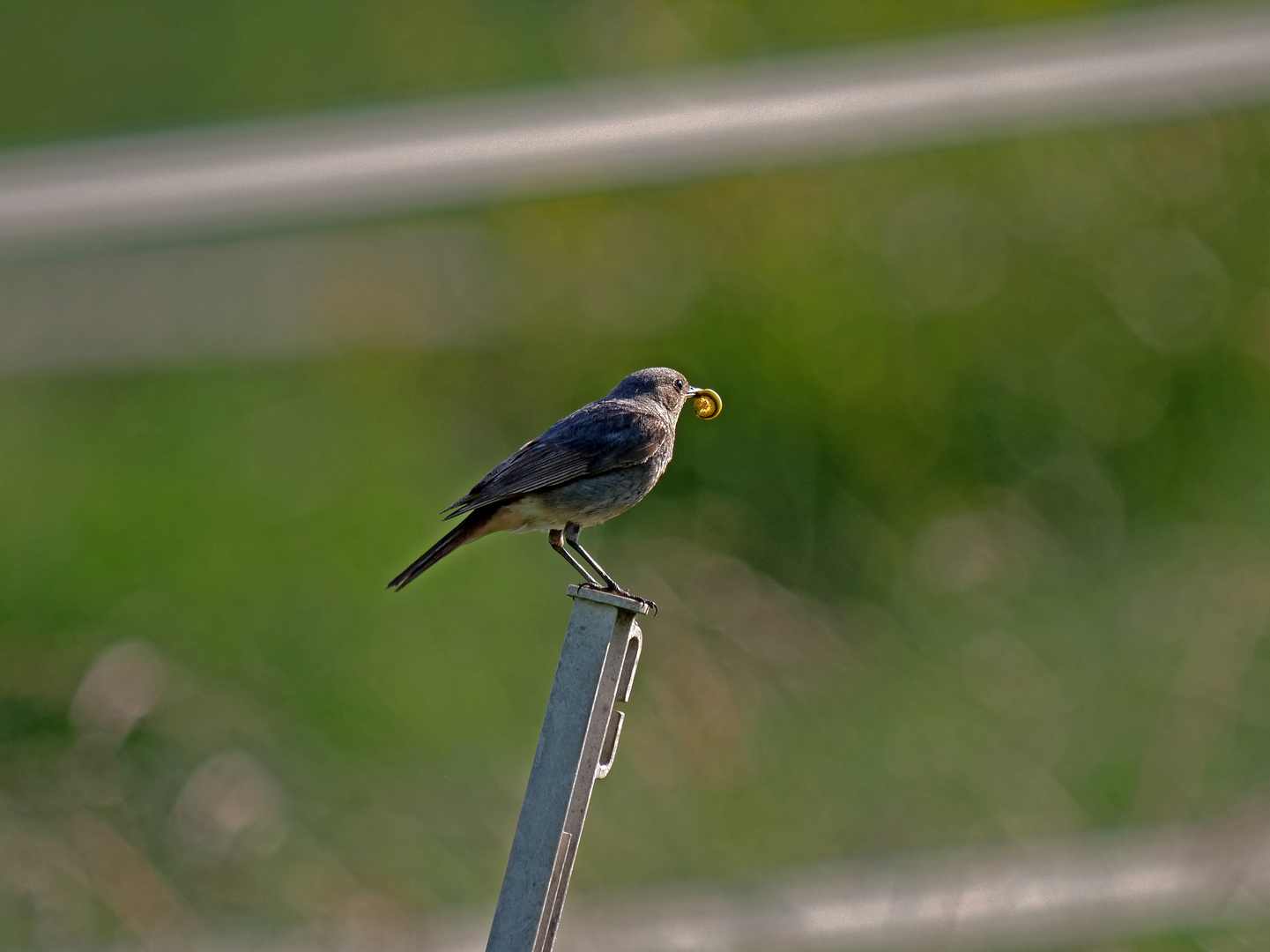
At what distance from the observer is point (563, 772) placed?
2.96 metres

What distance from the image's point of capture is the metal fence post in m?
2.94

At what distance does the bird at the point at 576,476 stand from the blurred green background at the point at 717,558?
277 centimetres

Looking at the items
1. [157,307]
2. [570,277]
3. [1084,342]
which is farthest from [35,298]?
[1084,342]

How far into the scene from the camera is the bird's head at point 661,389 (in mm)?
4945

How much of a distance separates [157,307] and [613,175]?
13.6 feet

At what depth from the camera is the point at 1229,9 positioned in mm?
14562

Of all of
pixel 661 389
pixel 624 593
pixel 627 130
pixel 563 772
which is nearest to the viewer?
pixel 563 772

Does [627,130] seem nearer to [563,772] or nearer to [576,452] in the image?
[576,452]

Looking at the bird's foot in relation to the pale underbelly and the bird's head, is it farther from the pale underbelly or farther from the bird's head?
the bird's head

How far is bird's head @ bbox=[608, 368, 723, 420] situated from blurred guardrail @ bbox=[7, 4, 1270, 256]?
21.9ft

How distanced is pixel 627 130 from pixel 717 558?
15.9 ft

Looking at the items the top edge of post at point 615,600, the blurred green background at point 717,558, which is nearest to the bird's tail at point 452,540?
the top edge of post at point 615,600

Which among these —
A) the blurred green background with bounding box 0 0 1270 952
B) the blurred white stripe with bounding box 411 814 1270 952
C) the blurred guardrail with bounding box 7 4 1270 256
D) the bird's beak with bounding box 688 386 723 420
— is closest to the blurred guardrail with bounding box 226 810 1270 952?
the blurred white stripe with bounding box 411 814 1270 952

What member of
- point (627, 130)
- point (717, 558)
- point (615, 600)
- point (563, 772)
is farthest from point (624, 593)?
point (627, 130)
